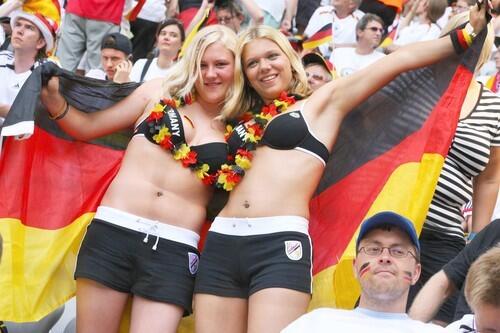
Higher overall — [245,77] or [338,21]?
[245,77]

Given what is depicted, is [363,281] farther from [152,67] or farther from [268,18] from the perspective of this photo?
[268,18]

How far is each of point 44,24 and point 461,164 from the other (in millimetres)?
3179

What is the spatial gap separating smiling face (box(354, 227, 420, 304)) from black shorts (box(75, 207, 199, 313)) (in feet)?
5.15

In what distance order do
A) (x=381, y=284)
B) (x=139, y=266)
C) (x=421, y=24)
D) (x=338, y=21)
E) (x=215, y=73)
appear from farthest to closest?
(x=338, y=21)
(x=421, y=24)
(x=215, y=73)
(x=139, y=266)
(x=381, y=284)

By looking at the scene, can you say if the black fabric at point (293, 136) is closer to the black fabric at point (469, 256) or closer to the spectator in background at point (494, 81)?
the black fabric at point (469, 256)

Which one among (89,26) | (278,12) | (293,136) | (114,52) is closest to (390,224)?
(293,136)

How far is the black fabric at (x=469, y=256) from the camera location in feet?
16.0

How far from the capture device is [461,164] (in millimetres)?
5688

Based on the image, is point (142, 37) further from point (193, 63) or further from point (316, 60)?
point (193, 63)

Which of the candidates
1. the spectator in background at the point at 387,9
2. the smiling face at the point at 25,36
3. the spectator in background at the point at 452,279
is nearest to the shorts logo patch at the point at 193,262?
the spectator in background at the point at 452,279

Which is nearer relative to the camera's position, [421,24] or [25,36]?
[25,36]

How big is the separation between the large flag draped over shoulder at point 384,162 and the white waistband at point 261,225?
34 cm

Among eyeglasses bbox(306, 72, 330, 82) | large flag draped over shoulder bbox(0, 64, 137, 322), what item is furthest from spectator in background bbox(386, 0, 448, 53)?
large flag draped over shoulder bbox(0, 64, 137, 322)

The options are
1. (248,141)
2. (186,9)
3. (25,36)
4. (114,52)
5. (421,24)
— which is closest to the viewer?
(248,141)
